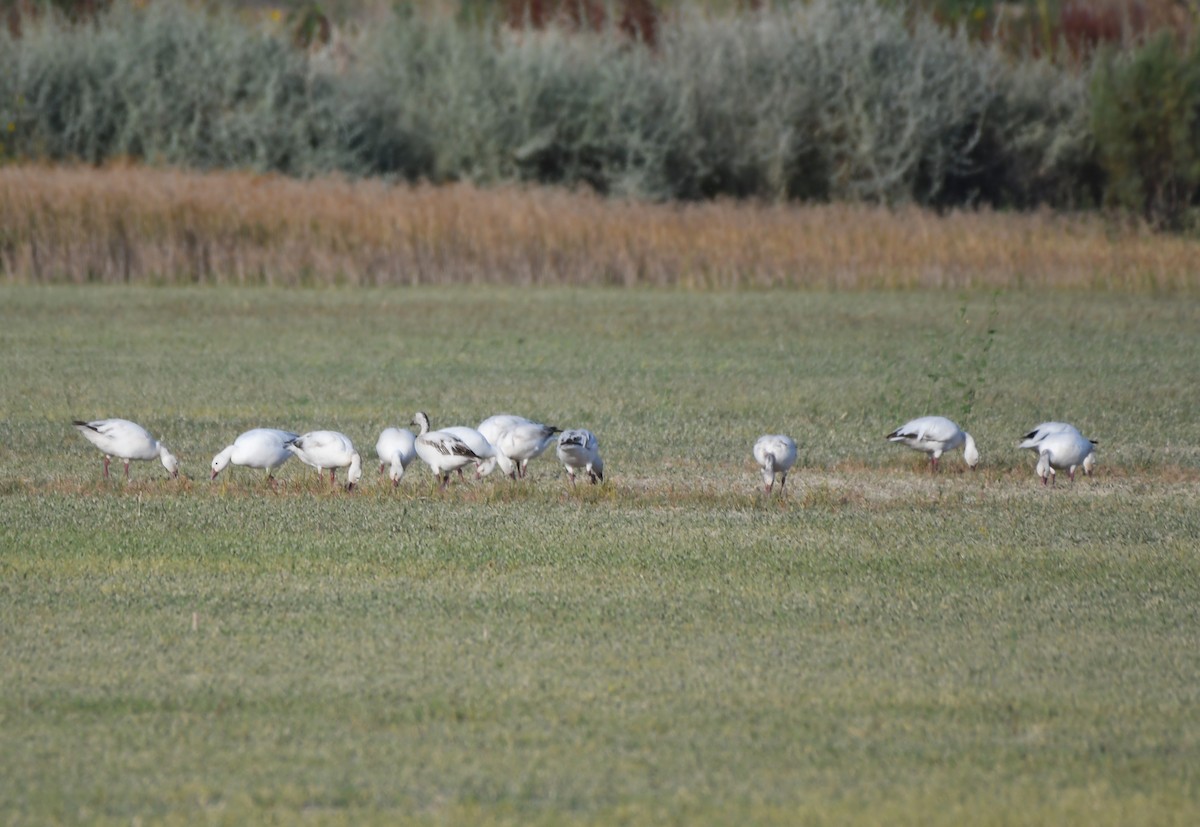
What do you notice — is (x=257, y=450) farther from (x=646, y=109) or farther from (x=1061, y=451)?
(x=646, y=109)

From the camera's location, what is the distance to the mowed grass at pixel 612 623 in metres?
5.22

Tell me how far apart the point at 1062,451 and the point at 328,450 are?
4424 millimetres

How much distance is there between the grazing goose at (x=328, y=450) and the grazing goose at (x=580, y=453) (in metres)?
1.19

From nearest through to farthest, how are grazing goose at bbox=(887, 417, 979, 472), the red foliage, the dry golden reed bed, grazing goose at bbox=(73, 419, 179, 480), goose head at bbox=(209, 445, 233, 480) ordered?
goose head at bbox=(209, 445, 233, 480)
grazing goose at bbox=(73, 419, 179, 480)
grazing goose at bbox=(887, 417, 979, 472)
the dry golden reed bed
the red foliage

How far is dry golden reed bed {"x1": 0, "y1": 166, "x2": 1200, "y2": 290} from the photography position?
2562 centimetres

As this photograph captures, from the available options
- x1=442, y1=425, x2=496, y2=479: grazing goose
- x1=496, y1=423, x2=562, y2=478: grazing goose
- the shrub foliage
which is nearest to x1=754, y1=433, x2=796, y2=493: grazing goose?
x1=496, y1=423, x2=562, y2=478: grazing goose

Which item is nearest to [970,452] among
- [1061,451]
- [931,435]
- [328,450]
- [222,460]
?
[931,435]

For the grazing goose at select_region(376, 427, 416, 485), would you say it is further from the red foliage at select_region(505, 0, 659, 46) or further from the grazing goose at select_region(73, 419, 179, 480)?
the red foliage at select_region(505, 0, 659, 46)

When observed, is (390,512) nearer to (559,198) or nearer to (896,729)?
(896,729)

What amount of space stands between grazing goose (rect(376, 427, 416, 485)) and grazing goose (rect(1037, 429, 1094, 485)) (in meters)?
3.84

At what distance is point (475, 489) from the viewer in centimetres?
1012

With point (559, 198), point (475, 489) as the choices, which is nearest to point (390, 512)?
point (475, 489)

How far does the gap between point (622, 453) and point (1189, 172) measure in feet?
86.0

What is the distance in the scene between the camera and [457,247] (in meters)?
26.3
